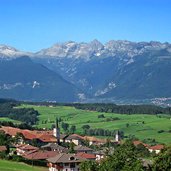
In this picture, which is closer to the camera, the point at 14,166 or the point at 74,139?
the point at 14,166

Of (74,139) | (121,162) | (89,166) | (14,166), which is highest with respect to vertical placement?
(121,162)

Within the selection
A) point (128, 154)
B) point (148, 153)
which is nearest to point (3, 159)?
point (128, 154)

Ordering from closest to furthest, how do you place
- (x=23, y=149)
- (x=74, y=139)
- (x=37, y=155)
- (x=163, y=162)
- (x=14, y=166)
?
(x=163, y=162), (x=14, y=166), (x=37, y=155), (x=23, y=149), (x=74, y=139)

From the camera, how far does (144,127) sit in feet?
589

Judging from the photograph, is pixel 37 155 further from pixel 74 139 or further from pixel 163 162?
pixel 74 139

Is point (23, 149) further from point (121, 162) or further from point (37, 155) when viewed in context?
point (121, 162)

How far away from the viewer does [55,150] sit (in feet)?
380

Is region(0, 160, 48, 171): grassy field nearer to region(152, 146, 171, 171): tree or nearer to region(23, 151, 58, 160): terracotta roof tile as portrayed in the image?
region(23, 151, 58, 160): terracotta roof tile

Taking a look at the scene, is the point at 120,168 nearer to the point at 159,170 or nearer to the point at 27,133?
the point at 159,170


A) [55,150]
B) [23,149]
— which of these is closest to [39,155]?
[23,149]

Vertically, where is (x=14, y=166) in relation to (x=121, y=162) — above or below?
below

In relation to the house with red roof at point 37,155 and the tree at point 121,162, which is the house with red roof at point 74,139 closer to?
the house with red roof at point 37,155

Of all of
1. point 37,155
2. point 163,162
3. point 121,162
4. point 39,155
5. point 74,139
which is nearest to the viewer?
point 121,162

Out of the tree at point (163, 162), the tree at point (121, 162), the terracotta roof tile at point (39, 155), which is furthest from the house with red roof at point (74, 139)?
the tree at point (163, 162)
